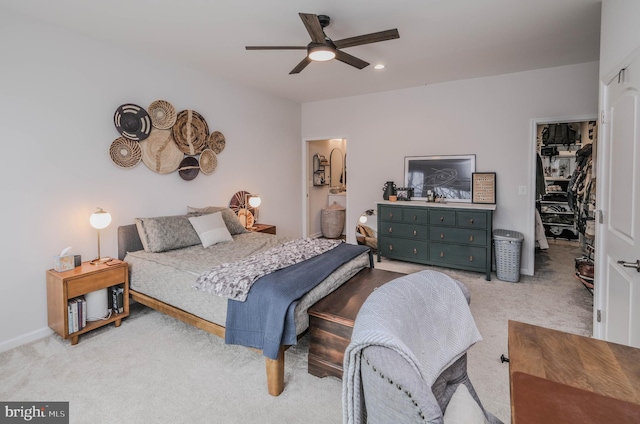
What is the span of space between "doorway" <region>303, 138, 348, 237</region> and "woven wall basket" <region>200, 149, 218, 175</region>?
2146 mm

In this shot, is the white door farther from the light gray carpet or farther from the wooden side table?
the wooden side table

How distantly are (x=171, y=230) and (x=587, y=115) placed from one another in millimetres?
4950

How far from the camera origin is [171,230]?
3.27 meters

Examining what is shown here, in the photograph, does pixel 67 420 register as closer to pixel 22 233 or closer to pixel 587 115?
pixel 22 233

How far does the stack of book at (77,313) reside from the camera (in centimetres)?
254

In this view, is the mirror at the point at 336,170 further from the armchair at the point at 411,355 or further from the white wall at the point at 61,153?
the armchair at the point at 411,355

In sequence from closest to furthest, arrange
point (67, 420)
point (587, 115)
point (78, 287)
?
1. point (67, 420)
2. point (78, 287)
3. point (587, 115)

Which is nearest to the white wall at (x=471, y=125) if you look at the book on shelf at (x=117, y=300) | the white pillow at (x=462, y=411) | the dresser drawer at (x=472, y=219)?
the dresser drawer at (x=472, y=219)

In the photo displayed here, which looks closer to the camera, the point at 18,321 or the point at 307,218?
the point at 18,321

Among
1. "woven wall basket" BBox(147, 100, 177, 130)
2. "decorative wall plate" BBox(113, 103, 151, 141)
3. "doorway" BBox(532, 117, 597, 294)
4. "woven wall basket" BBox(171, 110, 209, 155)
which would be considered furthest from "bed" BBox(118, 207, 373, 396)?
"doorway" BBox(532, 117, 597, 294)

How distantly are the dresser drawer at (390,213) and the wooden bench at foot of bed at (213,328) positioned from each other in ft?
10.1

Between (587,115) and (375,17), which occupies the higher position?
(375,17)

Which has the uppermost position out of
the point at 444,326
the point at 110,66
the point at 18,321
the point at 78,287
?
the point at 110,66

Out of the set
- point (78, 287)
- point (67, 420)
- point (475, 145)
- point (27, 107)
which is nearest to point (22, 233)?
point (78, 287)
